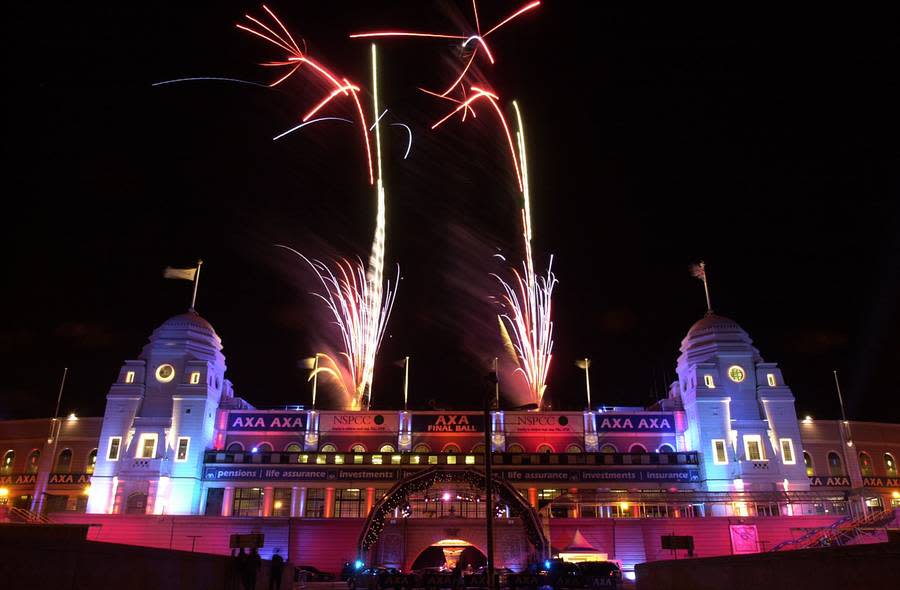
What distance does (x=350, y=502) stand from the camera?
5559cm

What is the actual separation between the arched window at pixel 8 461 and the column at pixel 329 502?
107 feet

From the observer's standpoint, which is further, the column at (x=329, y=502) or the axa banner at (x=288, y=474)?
the column at (x=329, y=502)

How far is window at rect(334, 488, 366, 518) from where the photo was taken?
2183 inches

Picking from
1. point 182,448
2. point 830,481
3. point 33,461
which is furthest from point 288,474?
point 830,481

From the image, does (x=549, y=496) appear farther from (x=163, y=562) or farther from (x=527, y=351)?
(x=163, y=562)

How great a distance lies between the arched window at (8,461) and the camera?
6450 cm

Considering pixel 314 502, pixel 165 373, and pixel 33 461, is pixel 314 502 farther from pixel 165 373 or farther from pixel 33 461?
pixel 33 461

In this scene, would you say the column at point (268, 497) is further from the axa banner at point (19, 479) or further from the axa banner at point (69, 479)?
the axa banner at point (19, 479)

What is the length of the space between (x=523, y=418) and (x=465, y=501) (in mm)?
11502

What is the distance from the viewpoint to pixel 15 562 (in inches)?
514

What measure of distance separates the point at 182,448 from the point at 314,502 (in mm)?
11649

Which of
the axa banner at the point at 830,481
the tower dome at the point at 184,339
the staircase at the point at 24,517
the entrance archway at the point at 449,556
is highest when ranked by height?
the tower dome at the point at 184,339

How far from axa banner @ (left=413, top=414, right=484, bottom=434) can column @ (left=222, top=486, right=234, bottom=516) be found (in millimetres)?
15881

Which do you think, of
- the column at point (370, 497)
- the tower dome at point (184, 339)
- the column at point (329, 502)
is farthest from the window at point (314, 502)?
the tower dome at point (184, 339)
